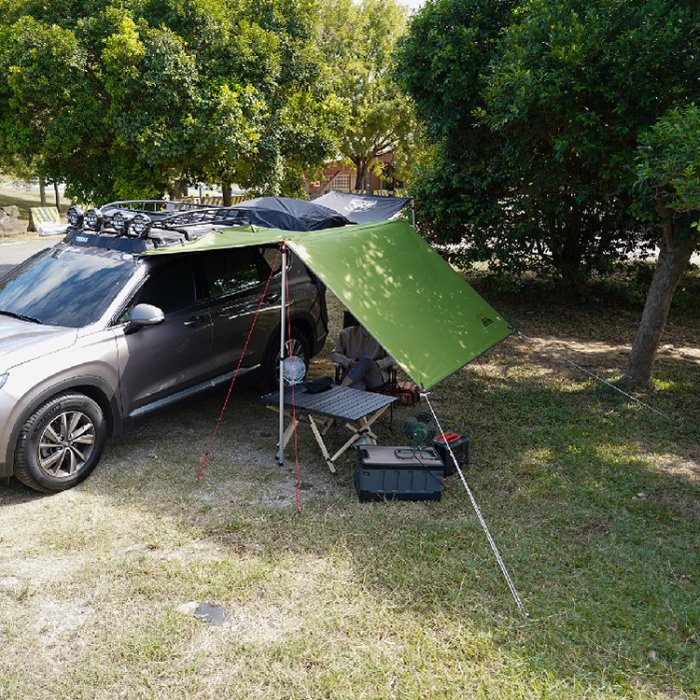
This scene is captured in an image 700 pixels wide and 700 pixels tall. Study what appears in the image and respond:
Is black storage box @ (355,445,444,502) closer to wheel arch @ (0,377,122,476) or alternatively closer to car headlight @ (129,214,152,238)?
wheel arch @ (0,377,122,476)

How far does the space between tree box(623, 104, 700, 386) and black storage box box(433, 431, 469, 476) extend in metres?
2.54

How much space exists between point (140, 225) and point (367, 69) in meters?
23.4

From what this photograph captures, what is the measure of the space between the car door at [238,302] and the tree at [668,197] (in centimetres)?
378

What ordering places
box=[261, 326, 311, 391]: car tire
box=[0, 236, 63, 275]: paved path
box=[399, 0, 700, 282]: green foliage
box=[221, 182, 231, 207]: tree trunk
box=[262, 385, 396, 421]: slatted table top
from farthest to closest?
box=[0, 236, 63, 275]: paved path
box=[221, 182, 231, 207]: tree trunk
box=[261, 326, 311, 391]: car tire
box=[399, 0, 700, 282]: green foliage
box=[262, 385, 396, 421]: slatted table top

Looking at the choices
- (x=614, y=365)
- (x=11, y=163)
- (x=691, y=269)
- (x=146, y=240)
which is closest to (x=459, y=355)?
(x=146, y=240)

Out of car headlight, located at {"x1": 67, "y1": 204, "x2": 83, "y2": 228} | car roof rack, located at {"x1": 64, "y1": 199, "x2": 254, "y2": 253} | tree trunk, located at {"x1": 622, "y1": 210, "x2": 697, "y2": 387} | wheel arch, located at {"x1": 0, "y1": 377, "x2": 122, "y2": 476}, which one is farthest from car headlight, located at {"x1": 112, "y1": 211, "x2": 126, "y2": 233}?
tree trunk, located at {"x1": 622, "y1": 210, "x2": 697, "y2": 387}

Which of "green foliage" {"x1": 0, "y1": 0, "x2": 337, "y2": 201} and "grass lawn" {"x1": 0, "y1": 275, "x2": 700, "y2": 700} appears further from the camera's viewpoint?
"green foliage" {"x1": 0, "y1": 0, "x2": 337, "y2": 201}

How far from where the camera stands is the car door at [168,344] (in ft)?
19.2

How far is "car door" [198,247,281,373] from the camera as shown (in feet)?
21.9

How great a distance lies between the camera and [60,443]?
5297mm

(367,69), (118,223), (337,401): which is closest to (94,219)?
(118,223)

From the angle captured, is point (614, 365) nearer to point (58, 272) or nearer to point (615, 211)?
point (615, 211)

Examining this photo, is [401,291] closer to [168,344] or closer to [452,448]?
[452,448]

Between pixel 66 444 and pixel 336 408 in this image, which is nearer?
pixel 66 444
